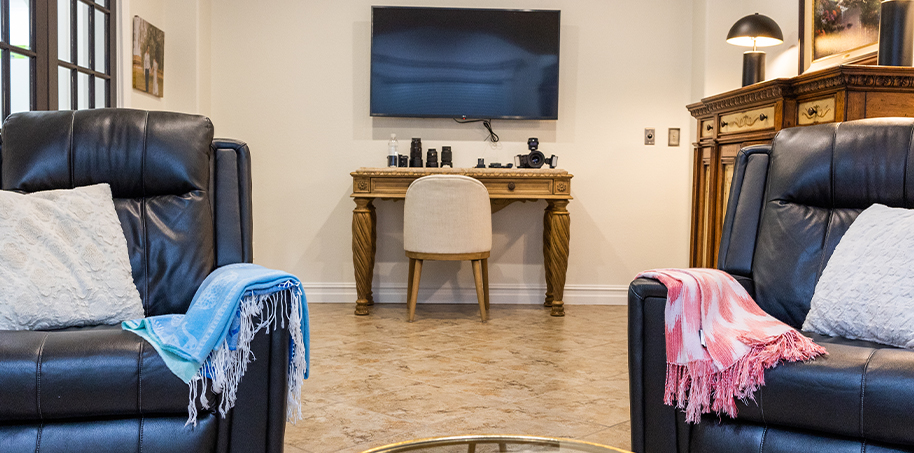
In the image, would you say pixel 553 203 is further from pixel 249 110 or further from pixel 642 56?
pixel 249 110

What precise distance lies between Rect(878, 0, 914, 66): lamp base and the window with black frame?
11.0 ft

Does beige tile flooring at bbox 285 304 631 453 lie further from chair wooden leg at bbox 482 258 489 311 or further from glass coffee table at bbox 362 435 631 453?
glass coffee table at bbox 362 435 631 453

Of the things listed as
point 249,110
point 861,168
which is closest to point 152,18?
point 249,110

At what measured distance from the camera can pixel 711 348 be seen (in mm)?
1532

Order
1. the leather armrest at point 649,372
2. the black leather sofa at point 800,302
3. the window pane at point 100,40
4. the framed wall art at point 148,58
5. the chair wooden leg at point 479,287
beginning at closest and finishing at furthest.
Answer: the black leather sofa at point 800,302 < the leather armrest at point 649,372 < the window pane at point 100,40 < the framed wall art at point 148,58 < the chair wooden leg at point 479,287

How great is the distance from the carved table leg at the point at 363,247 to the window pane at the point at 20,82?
5.51 feet

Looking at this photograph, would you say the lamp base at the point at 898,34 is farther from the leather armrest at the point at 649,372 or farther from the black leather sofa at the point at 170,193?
the black leather sofa at the point at 170,193

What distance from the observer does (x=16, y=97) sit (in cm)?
280

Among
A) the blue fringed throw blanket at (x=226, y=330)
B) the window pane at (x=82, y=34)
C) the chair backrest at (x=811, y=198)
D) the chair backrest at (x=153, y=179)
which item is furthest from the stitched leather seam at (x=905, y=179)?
the window pane at (x=82, y=34)

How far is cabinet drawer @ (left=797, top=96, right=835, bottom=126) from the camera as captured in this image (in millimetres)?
2688

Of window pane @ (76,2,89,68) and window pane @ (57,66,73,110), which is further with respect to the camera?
window pane @ (76,2,89,68)

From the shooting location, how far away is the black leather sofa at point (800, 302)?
1.36 meters

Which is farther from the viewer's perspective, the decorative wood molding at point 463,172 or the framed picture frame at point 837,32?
the decorative wood molding at point 463,172

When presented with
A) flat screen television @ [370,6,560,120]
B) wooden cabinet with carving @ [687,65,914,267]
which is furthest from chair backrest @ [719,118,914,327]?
flat screen television @ [370,6,560,120]
